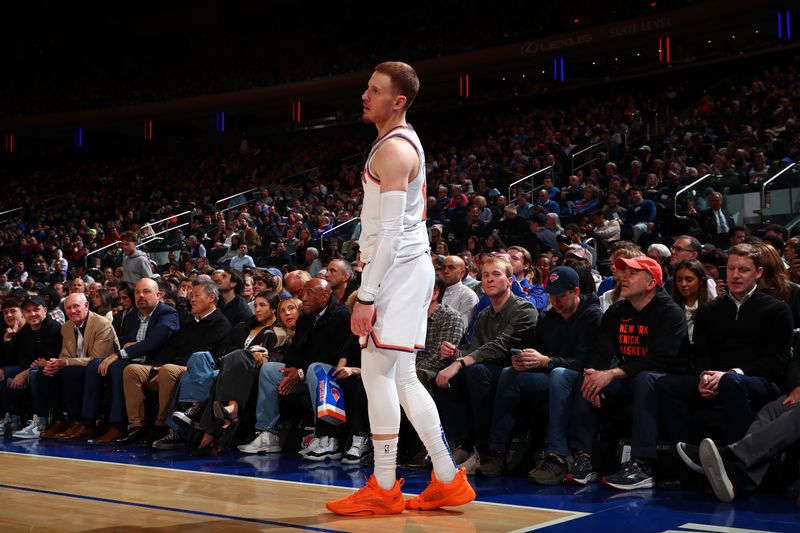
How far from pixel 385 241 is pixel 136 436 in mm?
3978

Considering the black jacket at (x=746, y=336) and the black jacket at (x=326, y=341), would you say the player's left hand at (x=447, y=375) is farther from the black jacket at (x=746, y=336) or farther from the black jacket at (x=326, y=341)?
the black jacket at (x=746, y=336)

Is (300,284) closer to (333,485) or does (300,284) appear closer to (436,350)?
(436,350)

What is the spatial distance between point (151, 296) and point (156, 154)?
23562 millimetres

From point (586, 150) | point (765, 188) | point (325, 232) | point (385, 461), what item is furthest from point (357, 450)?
point (586, 150)

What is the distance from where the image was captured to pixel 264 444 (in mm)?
6008

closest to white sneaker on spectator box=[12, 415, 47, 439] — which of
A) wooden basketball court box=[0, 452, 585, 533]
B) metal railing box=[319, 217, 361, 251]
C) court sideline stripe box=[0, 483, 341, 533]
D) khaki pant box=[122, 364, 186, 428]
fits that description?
khaki pant box=[122, 364, 186, 428]

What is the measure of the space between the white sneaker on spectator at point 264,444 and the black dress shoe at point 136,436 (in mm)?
1068

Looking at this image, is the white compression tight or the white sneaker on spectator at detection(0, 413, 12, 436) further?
the white sneaker on spectator at detection(0, 413, 12, 436)

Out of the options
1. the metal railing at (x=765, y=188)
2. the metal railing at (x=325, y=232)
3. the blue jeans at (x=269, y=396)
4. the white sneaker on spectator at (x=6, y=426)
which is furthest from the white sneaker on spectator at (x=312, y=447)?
the metal railing at (x=325, y=232)

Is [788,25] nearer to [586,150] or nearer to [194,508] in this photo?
[586,150]

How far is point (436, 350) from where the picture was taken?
557 centimetres

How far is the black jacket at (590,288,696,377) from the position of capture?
4.62 meters

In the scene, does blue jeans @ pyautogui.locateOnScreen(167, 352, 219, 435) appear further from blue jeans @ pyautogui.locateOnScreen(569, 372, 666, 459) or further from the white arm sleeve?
the white arm sleeve

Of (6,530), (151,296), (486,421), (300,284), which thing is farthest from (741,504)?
(151,296)
